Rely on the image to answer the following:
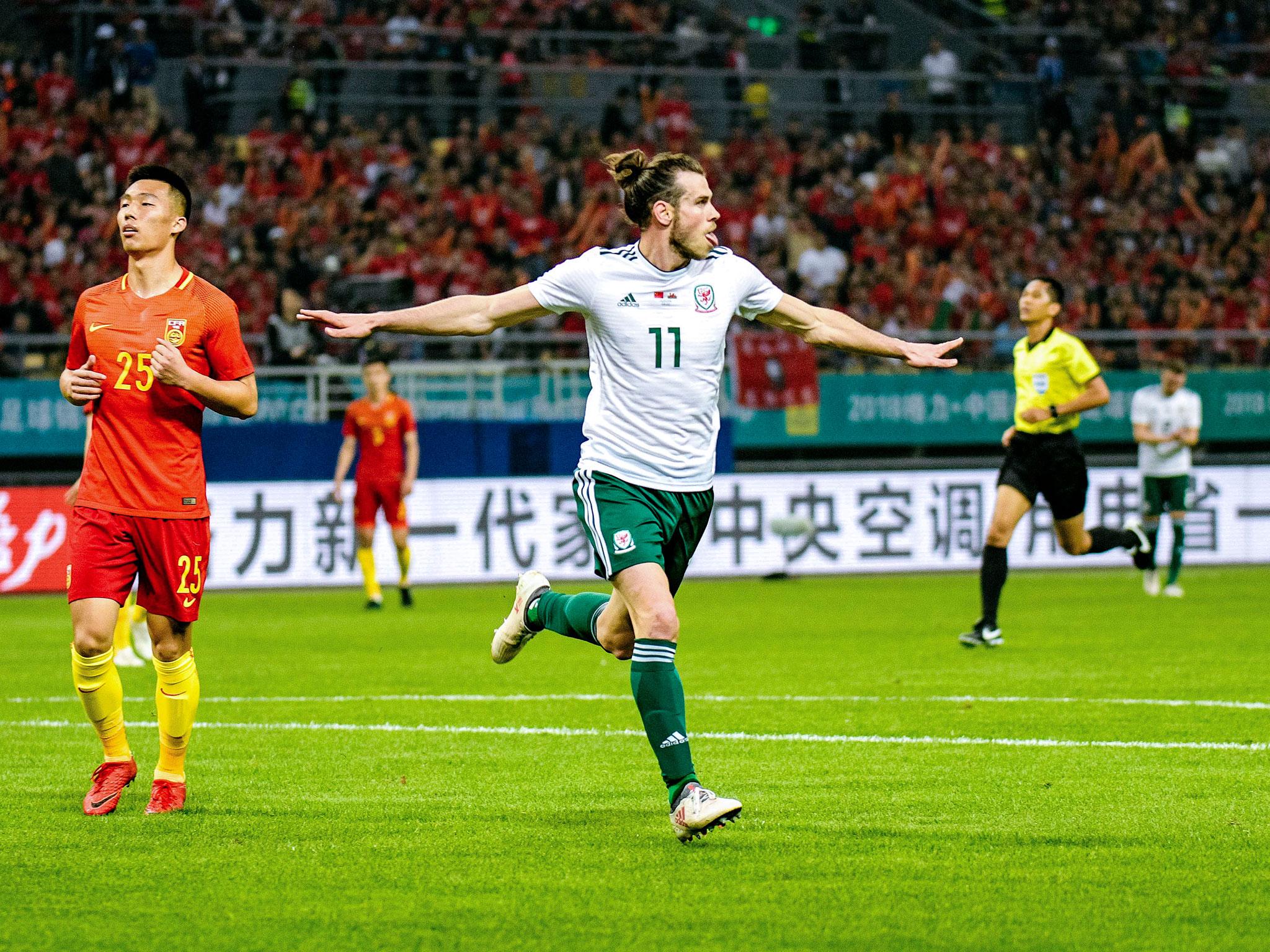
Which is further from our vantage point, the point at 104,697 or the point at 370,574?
the point at 370,574

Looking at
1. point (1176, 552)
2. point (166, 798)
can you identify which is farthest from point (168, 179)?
point (1176, 552)

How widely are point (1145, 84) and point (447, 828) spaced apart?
88.9 feet

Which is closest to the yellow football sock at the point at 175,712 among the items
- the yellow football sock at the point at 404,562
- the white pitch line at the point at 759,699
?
the white pitch line at the point at 759,699

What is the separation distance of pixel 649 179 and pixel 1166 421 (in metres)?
13.3

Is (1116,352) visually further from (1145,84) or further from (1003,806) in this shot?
(1003,806)

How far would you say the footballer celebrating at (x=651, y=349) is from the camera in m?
6.42

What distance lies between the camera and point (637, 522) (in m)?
→ 6.51

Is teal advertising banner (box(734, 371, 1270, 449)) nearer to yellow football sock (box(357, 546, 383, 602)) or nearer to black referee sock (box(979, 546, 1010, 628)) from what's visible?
yellow football sock (box(357, 546, 383, 602))

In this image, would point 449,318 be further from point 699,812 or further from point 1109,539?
point 1109,539

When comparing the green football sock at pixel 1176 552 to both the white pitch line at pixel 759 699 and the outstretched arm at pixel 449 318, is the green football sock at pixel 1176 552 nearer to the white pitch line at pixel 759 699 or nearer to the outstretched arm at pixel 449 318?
the white pitch line at pixel 759 699

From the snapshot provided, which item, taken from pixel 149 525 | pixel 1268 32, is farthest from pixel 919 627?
pixel 1268 32

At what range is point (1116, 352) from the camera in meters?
23.3

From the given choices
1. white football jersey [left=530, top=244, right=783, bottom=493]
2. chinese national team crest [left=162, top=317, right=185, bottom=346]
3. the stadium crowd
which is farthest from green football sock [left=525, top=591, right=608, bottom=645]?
the stadium crowd

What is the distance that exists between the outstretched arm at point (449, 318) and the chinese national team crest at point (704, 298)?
1.94ft
